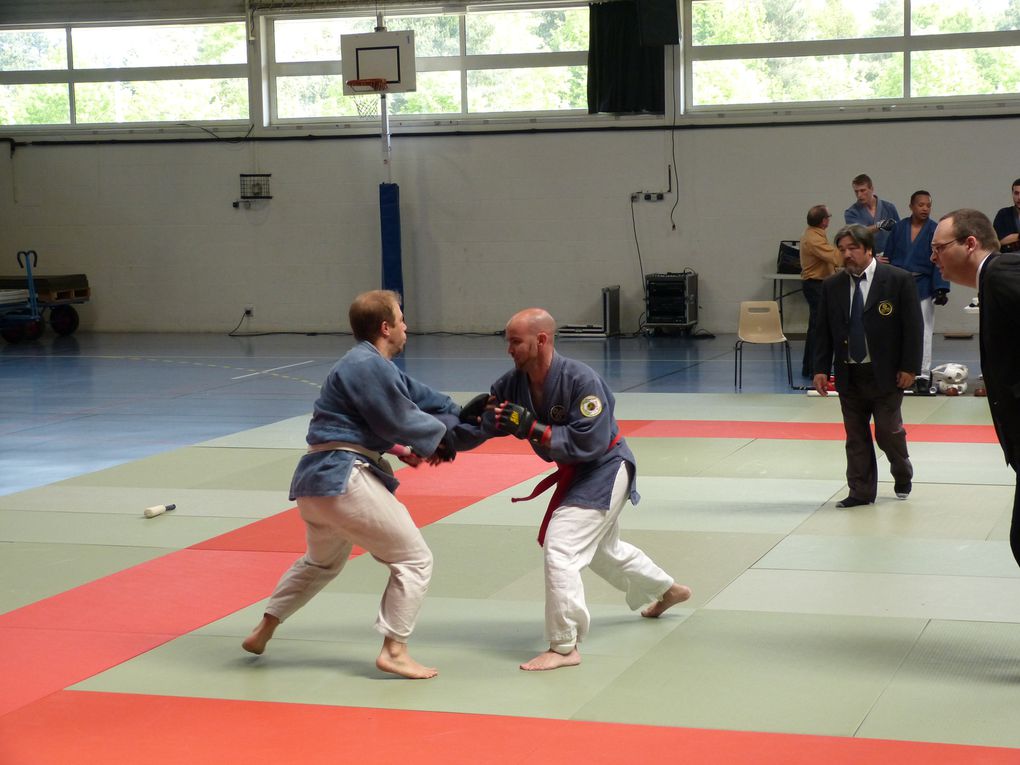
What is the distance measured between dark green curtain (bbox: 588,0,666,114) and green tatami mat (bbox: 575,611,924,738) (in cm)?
1426

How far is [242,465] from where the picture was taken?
30.6 feet

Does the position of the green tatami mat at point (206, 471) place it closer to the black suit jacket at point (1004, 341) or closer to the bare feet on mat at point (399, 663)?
the bare feet on mat at point (399, 663)

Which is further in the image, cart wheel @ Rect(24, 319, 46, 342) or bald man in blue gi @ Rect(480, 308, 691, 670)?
cart wheel @ Rect(24, 319, 46, 342)

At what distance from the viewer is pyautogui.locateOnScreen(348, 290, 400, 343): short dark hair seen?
469 centimetres

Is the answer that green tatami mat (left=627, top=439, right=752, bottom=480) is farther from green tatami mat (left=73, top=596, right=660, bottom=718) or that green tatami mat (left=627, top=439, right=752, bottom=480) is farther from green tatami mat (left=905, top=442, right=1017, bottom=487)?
green tatami mat (left=73, top=596, right=660, bottom=718)

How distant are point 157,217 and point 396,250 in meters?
4.42

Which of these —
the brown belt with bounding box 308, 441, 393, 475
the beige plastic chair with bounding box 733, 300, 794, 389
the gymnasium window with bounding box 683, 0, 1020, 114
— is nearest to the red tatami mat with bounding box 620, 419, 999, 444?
the beige plastic chair with bounding box 733, 300, 794, 389

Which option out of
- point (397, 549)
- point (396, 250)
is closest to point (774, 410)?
point (397, 549)

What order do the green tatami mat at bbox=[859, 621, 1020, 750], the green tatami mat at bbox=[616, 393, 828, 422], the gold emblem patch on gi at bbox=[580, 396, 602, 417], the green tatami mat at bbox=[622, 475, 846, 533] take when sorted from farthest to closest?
the green tatami mat at bbox=[616, 393, 828, 422], the green tatami mat at bbox=[622, 475, 846, 533], the gold emblem patch on gi at bbox=[580, 396, 602, 417], the green tatami mat at bbox=[859, 621, 1020, 750]

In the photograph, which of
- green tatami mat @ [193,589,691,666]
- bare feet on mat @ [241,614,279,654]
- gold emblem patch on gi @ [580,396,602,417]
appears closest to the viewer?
gold emblem patch on gi @ [580,396,602,417]

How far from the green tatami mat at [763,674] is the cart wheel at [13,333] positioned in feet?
56.0

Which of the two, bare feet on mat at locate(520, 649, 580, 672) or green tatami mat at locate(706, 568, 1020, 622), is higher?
bare feet on mat at locate(520, 649, 580, 672)

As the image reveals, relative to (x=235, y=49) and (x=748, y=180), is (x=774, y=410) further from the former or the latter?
(x=235, y=49)

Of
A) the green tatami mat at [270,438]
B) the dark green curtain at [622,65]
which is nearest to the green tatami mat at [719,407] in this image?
the green tatami mat at [270,438]
